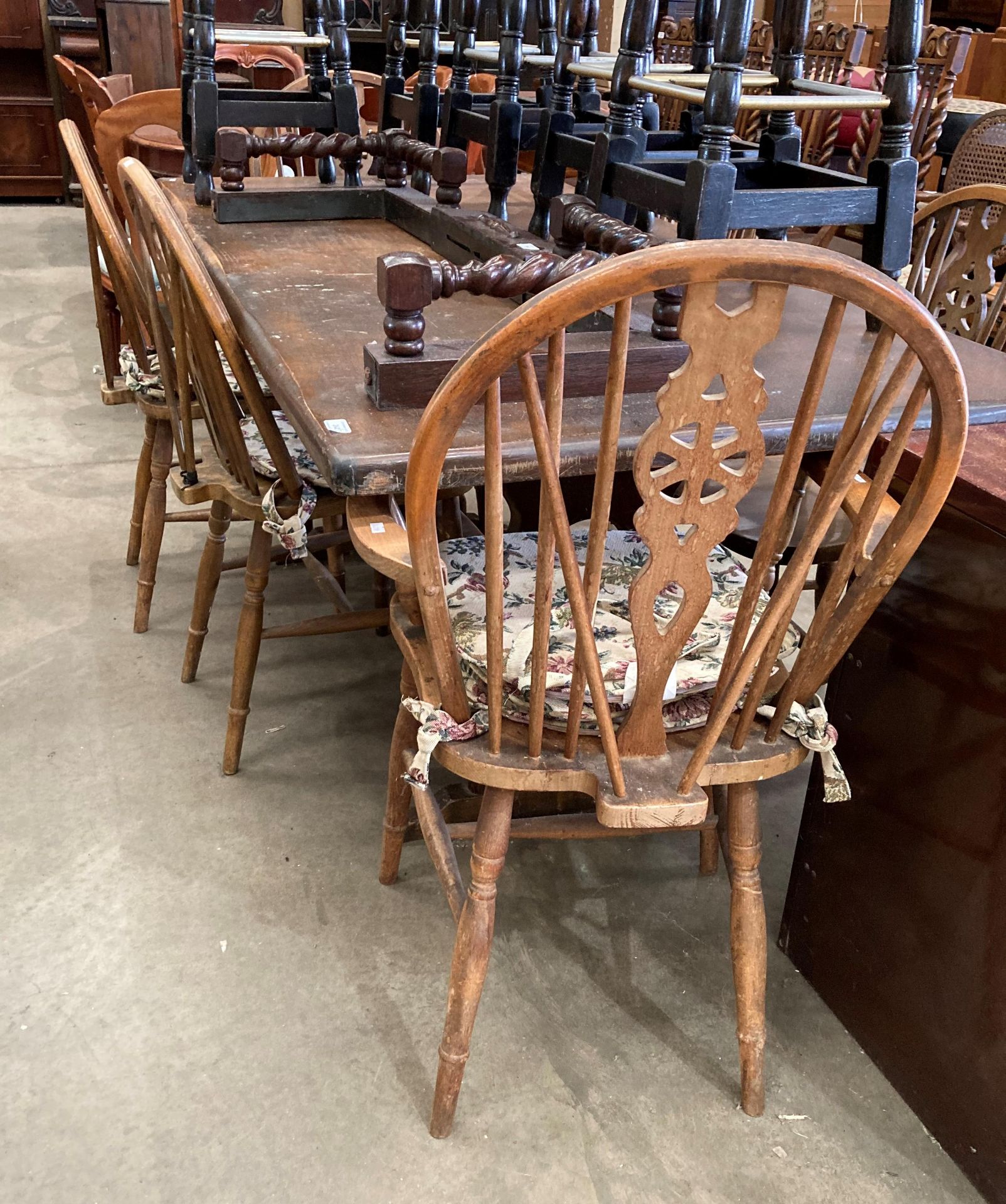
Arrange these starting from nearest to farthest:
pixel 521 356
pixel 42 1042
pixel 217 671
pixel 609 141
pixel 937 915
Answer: pixel 521 356, pixel 937 915, pixel 42 1042, pixel 609 141, pixel 217 671

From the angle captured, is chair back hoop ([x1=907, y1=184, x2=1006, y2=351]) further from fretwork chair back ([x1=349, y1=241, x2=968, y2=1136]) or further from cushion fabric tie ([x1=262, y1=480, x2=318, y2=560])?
cushion fabric tie ([x1=262, y1=480, x2=318, y2=560])

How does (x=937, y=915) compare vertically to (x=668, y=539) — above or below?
below

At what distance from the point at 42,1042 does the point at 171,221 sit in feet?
3.42

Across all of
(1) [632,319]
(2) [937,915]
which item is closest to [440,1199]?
(2) [937,915]

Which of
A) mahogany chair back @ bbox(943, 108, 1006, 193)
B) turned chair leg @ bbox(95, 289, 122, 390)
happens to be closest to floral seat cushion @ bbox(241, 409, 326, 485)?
turned chair leg @ bbox(95, 289, 122, 390)

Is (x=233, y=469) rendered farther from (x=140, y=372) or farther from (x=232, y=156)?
(x=232, y=156)

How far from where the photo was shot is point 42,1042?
1.32m

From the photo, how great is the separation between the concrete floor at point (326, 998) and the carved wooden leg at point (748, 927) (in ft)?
0.35

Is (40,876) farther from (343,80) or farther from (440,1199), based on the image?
(343,80)

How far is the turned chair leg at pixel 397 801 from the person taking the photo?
4.59 feet

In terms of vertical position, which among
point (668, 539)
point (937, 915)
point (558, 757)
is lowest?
point (937, 915)

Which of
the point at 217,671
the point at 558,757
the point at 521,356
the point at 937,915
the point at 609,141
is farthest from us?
the point at 217,671

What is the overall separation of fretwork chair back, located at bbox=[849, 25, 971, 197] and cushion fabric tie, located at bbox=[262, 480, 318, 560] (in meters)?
2.66

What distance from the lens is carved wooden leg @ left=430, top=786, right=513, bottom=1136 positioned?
1.17m
